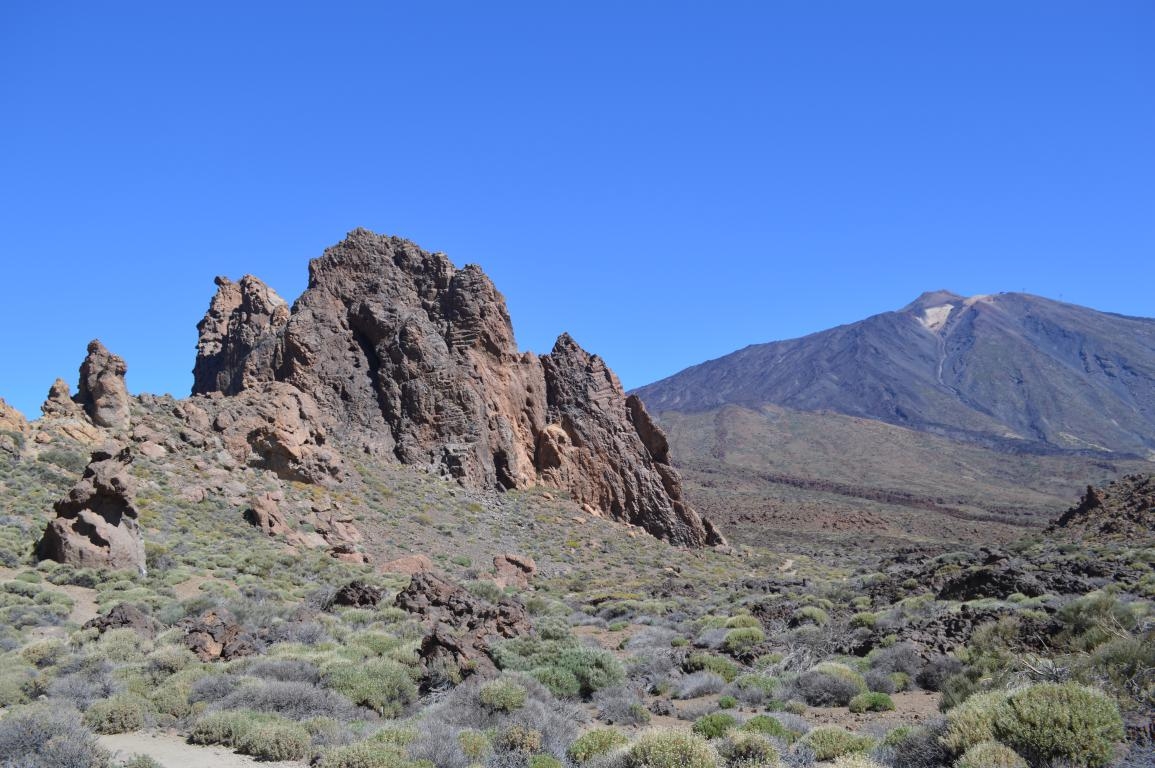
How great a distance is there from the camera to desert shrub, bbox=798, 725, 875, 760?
8.50m

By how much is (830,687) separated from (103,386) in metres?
27.1

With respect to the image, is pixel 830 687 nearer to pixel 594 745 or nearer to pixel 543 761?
pixel 594 745

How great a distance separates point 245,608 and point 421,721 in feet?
27.9

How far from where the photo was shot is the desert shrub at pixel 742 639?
15891mm

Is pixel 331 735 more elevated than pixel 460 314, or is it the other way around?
pixel 460 314

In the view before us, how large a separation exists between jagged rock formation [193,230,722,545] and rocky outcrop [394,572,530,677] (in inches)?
752

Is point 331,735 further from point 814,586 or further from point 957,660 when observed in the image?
point 814,586

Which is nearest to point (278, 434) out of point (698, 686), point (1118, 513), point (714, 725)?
point (698, 686)

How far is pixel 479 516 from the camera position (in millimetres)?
34375

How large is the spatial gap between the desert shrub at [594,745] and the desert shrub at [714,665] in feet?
17.1

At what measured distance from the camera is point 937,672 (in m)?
12.2

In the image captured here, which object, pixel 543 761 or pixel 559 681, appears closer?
pixel 543 761

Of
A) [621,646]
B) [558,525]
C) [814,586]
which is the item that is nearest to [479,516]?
[558,525]

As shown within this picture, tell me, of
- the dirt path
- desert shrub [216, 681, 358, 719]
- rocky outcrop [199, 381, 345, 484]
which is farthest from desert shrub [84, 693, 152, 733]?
rocky outcrop [199, 381, 345, 484]
